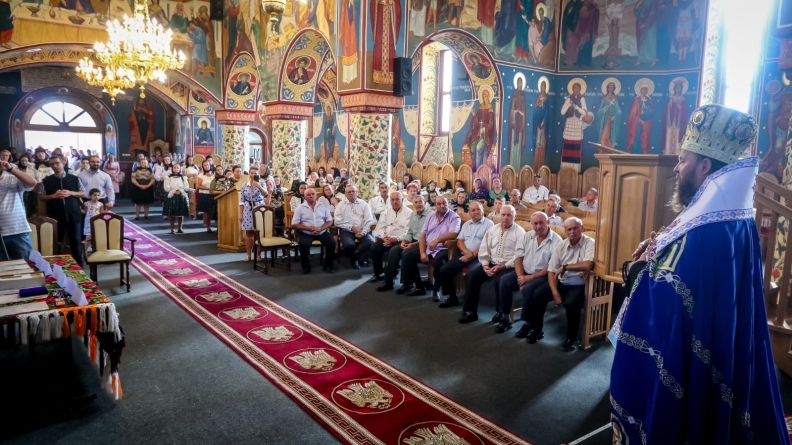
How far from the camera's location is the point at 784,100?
18.4 ft

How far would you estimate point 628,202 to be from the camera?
4160 mm

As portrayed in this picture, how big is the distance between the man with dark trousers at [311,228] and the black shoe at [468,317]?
2787mm

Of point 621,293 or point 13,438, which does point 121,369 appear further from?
point 621,293

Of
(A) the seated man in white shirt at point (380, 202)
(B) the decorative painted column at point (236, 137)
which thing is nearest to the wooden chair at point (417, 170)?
(B) the decorative painted column at point (236, 137)

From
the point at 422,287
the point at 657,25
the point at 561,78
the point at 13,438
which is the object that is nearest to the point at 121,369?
the point at 13,438

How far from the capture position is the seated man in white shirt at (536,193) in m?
12.2

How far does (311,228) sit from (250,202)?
157 cm

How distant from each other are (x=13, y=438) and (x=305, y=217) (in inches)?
205

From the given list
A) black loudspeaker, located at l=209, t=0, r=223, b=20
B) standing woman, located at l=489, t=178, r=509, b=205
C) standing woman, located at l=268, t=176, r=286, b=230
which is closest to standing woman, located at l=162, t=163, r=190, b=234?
standing woman, located at l=268, t=176, r=286, b=230

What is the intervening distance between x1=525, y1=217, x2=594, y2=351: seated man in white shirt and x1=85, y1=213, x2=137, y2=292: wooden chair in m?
4.94

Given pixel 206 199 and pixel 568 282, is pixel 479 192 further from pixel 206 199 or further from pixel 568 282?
pixel 568 282

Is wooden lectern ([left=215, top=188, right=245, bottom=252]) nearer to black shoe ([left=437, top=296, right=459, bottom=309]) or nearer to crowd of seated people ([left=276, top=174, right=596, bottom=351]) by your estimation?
crowd of seated people ([left=276, top=174, right=596, bottom=351])

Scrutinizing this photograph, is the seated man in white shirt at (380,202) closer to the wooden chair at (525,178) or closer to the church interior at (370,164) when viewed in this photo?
the church interior at (370,164)

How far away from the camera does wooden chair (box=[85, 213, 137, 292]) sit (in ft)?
21.0
